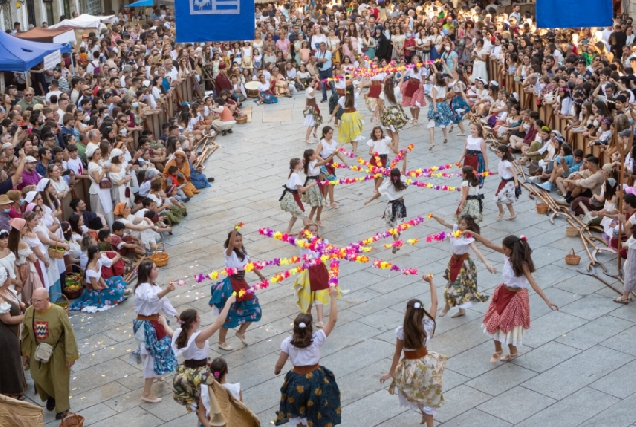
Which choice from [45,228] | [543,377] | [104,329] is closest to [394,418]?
[543,377]

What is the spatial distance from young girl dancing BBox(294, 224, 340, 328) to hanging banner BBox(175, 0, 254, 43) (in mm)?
2593

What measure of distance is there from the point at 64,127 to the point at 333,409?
31.6ft

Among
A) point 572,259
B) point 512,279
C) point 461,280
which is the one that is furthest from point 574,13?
point 512,279

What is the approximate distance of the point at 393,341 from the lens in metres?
11.3

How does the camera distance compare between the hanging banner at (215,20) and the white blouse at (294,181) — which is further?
the white blouse at (294,181)

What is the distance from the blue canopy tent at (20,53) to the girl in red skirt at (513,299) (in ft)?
38.7

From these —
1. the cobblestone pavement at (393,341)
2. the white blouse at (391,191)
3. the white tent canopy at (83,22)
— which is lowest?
the cobblestone pavement at (393,341)

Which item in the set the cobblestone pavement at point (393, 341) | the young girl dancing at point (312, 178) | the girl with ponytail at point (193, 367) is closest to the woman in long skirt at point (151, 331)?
the cobblestone pavement at point (393, 341)

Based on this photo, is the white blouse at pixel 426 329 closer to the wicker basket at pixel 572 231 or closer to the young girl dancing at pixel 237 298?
the young girl dancing at pixel 237 298

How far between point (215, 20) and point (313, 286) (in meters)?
3.46

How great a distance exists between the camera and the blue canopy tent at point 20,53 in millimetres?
18734

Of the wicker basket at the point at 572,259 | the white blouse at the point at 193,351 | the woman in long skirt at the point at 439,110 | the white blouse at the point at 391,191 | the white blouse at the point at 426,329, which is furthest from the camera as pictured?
the woman in long skirt at the point at 439,110

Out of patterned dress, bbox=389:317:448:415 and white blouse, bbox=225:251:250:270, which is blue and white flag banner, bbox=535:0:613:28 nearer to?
white blouse, bbox=225:251:250:270

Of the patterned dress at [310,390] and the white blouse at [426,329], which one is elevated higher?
the white blouse at [426,329]
